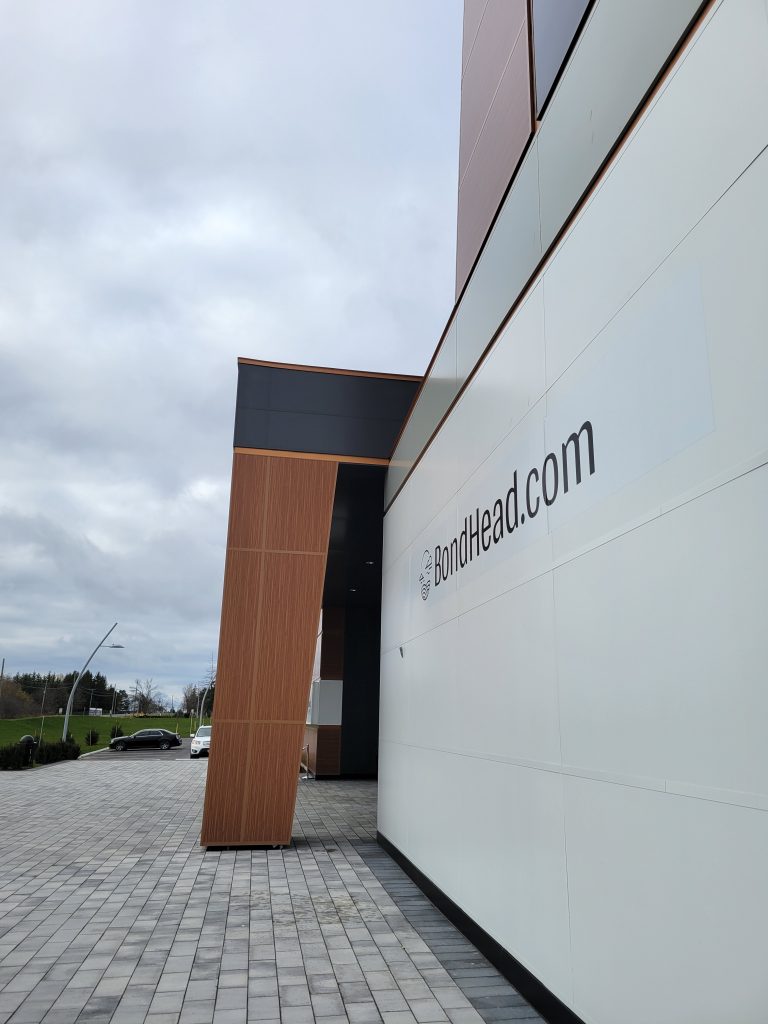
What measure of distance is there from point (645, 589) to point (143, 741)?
37715mm

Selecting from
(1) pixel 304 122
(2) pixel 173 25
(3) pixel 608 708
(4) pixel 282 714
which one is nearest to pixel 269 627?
(4) pixel 282 714

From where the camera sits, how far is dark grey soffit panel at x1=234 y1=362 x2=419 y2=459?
937 cm

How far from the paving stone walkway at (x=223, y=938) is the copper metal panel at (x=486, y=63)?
8.53 m

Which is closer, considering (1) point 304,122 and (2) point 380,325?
(1) point 304,122

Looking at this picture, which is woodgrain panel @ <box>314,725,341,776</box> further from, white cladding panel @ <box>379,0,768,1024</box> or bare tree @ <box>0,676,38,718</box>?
bare tree @ <box>0,676,38,718</box>

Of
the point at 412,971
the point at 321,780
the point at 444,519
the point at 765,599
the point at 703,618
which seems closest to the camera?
the point at 765,599

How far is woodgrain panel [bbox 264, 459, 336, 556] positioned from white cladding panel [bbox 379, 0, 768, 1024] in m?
4.50

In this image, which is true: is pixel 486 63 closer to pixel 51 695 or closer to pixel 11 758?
pixel 11 758

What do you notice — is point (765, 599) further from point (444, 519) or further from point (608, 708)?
point (444, 519)

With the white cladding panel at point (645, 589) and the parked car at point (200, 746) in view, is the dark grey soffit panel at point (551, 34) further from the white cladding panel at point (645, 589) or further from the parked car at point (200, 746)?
the parked car at point (200, 746)

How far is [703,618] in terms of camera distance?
97.3 inches

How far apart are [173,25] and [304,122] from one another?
573 centimetres

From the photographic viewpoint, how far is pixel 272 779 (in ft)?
29.7

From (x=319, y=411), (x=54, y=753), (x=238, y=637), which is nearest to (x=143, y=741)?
(x=54, y=753)
